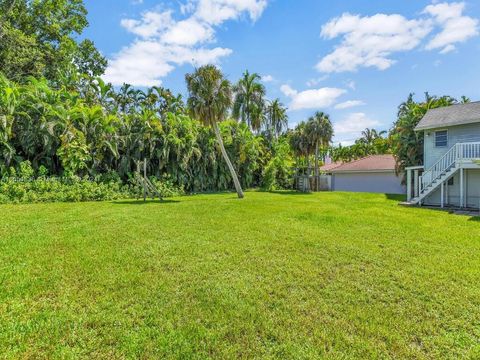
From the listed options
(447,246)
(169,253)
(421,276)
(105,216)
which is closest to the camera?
(421,276)

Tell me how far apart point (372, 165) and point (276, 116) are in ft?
33.4

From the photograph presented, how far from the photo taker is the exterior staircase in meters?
12.4

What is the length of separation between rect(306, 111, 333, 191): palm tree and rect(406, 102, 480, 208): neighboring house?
735cm

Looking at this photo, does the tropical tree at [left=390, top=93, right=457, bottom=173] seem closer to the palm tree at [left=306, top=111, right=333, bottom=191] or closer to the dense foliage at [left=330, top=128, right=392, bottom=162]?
the palm tree at [left=306, top=111, right=333, bottom=191]

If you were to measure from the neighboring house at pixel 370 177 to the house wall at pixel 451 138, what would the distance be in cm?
796

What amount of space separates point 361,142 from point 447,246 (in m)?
45.7

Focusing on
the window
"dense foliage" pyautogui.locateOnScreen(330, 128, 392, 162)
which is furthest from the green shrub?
"dense foliage" pyautogui.locateOnScreen(330, 128, 392, 162)

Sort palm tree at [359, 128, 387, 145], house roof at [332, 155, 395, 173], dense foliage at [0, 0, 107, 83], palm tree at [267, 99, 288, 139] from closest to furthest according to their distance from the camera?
dense foliage at [0, 0, 107, 83] → house roof at [332, 155, 395, 173] → palm tree at [267, 99, 288, 139] → palm tree at [359, 128, 387, 145]

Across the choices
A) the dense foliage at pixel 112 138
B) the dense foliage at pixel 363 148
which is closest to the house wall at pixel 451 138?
the dense foliage at pixel 112 138

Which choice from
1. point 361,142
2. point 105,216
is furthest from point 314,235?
point 361,142

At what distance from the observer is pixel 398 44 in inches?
467

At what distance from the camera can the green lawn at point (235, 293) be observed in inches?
113

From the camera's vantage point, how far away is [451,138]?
14.4 meters

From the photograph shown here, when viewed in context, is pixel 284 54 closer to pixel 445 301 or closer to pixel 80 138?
pixel 80 138
